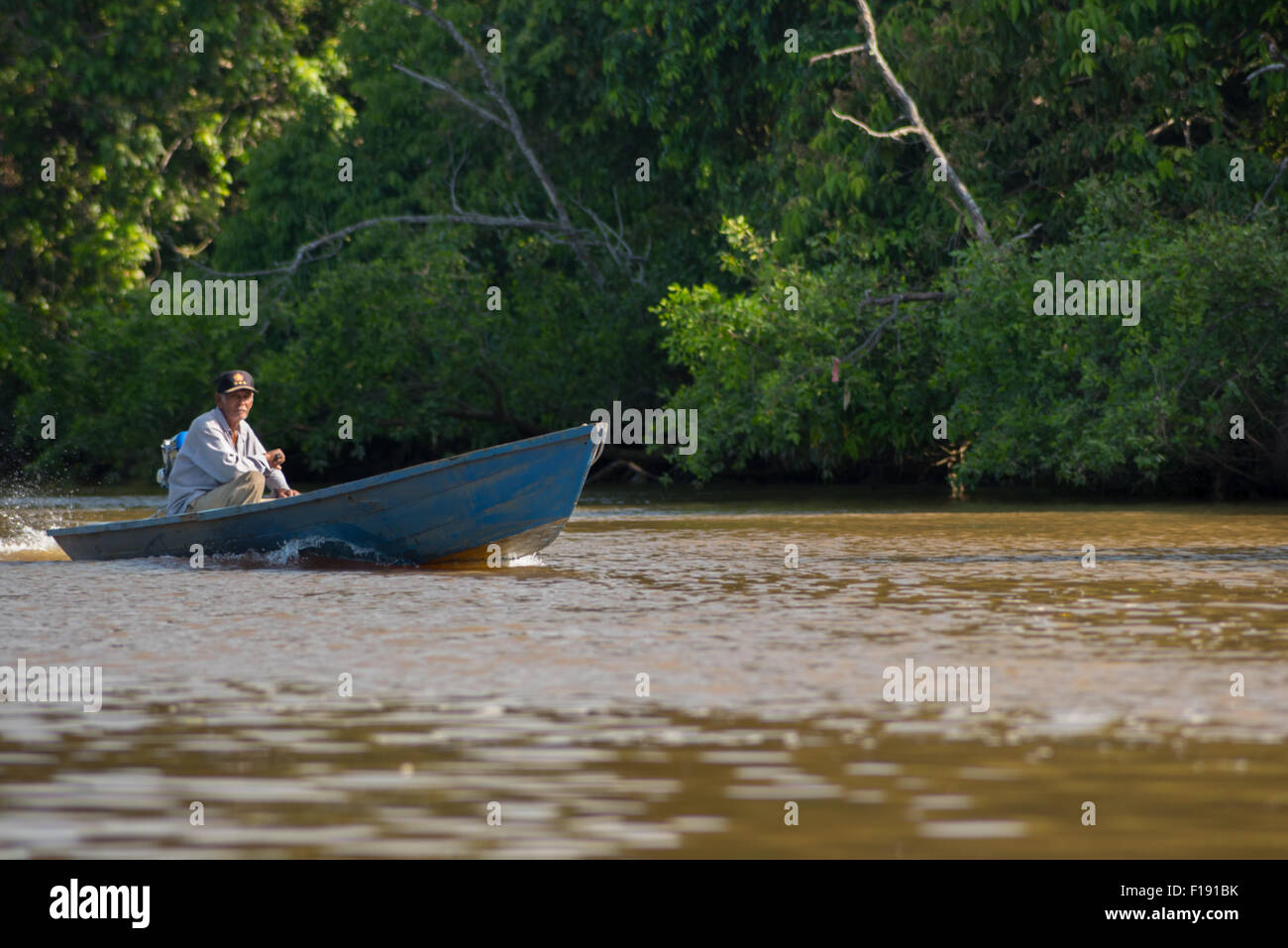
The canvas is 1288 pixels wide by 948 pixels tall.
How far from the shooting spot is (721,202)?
31.4 metres

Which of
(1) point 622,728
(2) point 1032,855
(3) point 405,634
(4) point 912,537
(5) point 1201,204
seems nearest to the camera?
(2) point 1032,855

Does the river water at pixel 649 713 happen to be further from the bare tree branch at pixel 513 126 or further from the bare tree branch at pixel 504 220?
the bare tree branch at pixel 513 126

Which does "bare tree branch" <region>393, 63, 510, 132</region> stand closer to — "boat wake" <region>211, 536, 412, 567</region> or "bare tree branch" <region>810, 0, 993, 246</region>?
"bare tree branch" <region>810, 0, 993, 246</region>

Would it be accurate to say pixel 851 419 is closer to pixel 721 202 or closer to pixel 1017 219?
pixel 1017 219

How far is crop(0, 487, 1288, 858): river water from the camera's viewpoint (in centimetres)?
612

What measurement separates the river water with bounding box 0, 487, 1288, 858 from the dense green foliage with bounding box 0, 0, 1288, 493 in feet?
31.0

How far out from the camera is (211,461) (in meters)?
15.8

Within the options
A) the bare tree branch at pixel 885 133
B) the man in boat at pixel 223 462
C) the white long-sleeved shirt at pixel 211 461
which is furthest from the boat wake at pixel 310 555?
the bare tree branch at pixel 885 133

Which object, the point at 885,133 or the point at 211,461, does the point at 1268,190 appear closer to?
the point at 885,133

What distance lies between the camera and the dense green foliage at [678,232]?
2462 cm

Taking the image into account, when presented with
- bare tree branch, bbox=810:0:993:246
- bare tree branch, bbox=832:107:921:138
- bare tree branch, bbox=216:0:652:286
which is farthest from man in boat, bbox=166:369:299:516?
bare tree branch, bbox=216:0:652:286

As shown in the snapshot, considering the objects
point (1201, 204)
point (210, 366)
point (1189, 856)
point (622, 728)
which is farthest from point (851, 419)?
point (1189, 856)

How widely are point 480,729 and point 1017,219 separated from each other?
19885 mm

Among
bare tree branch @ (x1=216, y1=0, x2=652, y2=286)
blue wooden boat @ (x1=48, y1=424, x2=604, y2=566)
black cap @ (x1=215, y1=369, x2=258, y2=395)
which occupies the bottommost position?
blue wooden boat @ (x1=48, y1=424, x2=604, y2=566)
